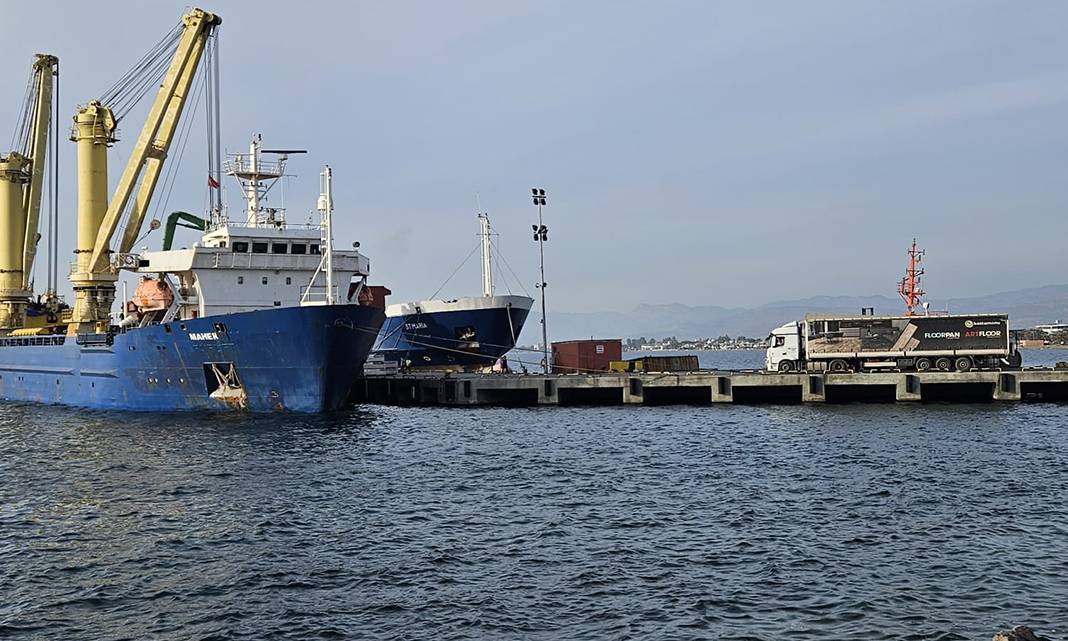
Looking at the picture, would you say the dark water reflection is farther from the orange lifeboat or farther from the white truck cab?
the white truck cab

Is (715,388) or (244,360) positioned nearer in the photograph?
(244,360)

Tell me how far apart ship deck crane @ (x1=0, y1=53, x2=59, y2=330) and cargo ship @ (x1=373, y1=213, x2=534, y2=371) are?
94.0 ft

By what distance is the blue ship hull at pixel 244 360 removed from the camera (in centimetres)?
3959

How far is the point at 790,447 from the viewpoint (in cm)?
3275

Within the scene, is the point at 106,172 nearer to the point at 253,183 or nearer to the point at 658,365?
the point at 253,183

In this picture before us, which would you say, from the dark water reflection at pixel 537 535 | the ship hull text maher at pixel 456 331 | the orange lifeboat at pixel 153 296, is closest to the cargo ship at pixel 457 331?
the ship hull text maher at pixel 456 331

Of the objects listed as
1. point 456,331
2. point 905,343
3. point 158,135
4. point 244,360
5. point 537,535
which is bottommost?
point 537,535

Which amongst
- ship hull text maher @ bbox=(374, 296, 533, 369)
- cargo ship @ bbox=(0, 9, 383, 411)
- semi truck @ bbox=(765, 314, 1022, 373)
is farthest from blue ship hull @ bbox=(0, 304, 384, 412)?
semi truck @ bbox=(765, 314, 1022, 373)

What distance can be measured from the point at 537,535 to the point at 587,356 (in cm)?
3869

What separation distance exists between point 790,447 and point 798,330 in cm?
1858

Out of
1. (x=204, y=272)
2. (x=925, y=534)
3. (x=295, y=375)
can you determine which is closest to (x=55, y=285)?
(x=204, y=272)

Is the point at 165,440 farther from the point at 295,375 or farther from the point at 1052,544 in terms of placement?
the point at 1052,544

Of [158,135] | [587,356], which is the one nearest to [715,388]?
[587,356]

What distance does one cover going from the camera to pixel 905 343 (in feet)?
156
